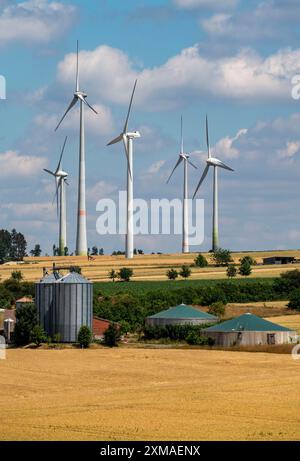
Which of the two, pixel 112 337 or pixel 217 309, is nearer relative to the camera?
pixel 112 337

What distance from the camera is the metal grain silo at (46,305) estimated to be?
9138 cm

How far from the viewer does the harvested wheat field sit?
4322 centimetres

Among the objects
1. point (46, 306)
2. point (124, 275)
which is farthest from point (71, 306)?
point (124, 275)

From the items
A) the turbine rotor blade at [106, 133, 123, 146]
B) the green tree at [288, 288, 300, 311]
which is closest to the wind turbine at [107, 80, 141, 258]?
the turbine rotor blade at [106, 133, 123, 146]

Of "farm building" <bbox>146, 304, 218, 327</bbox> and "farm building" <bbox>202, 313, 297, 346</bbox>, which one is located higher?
"farm building" <bbox>146, 304, 218, 327</bbox>

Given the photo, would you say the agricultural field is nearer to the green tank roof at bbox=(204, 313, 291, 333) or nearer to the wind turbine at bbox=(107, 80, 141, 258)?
the wind turbine at bbox=(107, 80, 141, 258)

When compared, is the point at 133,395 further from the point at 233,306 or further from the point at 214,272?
the point at 214,272

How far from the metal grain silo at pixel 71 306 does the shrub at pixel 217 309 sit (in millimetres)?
16980

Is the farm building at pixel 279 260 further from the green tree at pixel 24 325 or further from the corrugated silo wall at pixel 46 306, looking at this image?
A: the green tree at pixel 24 325

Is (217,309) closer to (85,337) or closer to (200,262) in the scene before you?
(85,337)

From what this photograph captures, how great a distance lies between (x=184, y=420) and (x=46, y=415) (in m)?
6.16

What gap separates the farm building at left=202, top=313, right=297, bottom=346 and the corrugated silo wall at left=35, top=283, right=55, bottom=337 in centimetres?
1313

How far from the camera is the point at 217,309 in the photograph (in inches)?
4186

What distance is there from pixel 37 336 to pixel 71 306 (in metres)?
4.18
